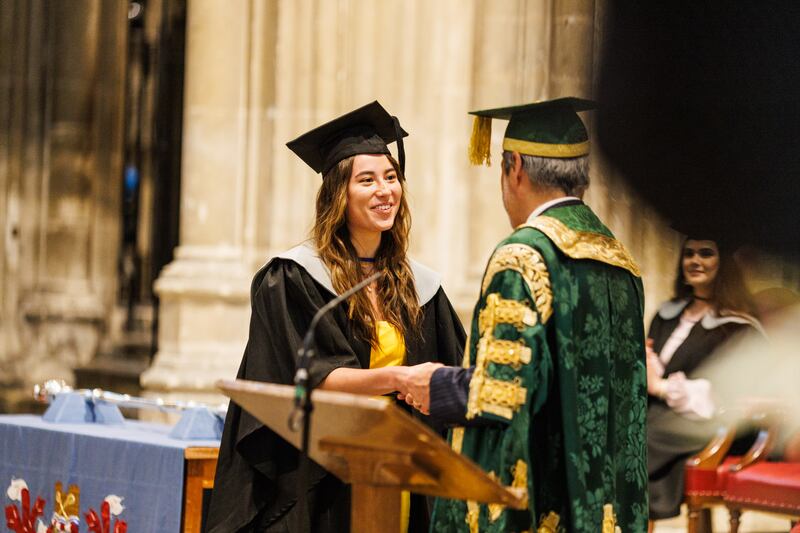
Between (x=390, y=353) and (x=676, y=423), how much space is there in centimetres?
253

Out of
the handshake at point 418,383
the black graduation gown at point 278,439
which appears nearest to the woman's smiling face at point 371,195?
the black graduation gown at point 278,439

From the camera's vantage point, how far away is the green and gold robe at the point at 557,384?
3021mm

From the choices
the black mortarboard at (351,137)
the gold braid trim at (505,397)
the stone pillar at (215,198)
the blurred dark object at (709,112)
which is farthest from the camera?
the stone pillar at (215,198)

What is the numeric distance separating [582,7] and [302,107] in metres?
1.56

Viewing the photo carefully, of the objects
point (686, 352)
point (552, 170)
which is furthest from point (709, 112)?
point (552, 170)

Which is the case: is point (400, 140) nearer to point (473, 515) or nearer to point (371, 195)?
point (371, 195)

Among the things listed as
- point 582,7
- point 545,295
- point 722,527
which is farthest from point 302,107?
point 545,295

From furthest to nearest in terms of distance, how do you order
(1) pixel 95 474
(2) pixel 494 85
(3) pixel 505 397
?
(2) pixel 494 85 → (1) pixel 95 474 → (3) pixel 505 397

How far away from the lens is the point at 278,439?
368cm

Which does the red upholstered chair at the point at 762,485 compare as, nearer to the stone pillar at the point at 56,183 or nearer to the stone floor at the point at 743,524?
the stone floor at the point at 743,524

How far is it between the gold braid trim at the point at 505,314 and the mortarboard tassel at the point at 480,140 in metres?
0.61

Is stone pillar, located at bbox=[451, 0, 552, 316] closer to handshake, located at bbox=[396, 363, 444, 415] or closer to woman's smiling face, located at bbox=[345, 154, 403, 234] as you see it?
woman's smiling face, located at bbox=[345, 154, 403, 234]

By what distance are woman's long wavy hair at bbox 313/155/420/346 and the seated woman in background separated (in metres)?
2.28

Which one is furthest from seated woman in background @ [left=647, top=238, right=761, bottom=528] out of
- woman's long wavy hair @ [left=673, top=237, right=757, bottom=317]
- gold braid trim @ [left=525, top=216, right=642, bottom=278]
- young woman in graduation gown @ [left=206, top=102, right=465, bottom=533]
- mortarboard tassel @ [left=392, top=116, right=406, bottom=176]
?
gold braid trim @ [left=525, top=216, right=642, bottom=278]
